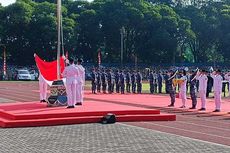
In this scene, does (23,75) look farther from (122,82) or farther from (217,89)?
(217,89)

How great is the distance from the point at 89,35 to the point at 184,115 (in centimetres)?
4757

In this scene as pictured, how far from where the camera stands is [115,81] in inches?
1299

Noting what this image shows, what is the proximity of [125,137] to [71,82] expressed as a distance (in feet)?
18.8

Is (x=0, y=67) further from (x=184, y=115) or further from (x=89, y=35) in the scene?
(x=184, y=115)

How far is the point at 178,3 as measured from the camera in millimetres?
77875

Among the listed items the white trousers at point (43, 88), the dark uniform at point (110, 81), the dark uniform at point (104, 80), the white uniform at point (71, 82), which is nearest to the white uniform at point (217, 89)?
the white uniform at point (71, 82)

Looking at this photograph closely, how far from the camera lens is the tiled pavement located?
33.6 feet

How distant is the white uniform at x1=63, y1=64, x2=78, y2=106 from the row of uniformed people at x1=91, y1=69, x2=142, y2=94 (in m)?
14.7

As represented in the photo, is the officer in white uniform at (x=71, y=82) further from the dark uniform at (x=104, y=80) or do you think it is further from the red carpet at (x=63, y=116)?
the dark uniform at (x=104, y=80)

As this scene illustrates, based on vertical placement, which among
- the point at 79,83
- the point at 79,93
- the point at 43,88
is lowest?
the point at 79,93

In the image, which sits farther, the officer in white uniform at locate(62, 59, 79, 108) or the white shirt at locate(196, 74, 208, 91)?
the white shirt at locate(196, 74, 208, 91)

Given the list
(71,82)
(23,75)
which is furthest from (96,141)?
(23,75)

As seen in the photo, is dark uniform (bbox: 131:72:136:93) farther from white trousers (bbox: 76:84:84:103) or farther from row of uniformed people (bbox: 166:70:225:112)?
white trousers (bbox: 76:84:84:103)

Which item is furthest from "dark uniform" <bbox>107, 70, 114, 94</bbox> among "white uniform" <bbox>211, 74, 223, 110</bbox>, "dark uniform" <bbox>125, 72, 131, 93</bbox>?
"white uniform" <bbox>211, 74, 223, 110</bbox>
